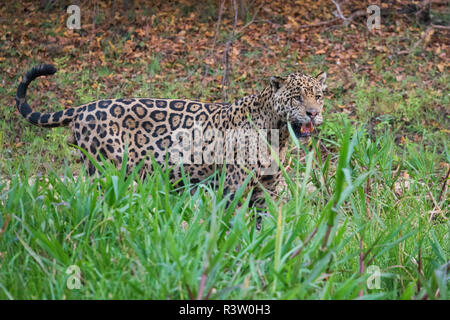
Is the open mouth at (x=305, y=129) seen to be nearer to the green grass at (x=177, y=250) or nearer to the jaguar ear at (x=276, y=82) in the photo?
the jaguar ear at (x=276, y=82)

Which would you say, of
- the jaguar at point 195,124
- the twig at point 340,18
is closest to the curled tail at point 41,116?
the jaguar at point 195,124

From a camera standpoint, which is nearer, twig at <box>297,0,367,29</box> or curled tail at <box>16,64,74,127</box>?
curled tail at <box>16,64,74,127</box>

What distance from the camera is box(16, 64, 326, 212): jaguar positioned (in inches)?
210

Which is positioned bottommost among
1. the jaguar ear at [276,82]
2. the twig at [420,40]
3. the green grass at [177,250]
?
the green grass at [177,250]

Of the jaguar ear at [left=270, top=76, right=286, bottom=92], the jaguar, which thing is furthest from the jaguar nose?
the jaguar ear at [left=270, top=76, right=286, bottom=92]

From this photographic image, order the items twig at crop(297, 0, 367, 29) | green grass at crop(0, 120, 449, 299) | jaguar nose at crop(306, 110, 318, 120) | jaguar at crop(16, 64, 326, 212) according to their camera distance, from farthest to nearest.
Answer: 1. twig at crop(297, 0, 367, 29)
2. jaguar at crop(16, 64, 326, 212)
3. jaguar nose at crop(306, 110, 318, 120)
4. green grass at crop(0, 120, 449, 299)

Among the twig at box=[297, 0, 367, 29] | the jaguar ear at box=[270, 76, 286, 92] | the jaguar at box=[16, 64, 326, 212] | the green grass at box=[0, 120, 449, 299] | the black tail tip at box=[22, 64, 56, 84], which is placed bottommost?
the green grass at box=[0, 120, 449, 299]

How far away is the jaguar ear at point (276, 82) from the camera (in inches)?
211

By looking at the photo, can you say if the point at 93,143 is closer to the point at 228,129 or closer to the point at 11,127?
the point at 228,129

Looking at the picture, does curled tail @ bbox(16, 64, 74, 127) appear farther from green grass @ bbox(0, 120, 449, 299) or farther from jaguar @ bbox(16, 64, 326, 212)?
green grass @ bbox(0, 120, 449, 299)

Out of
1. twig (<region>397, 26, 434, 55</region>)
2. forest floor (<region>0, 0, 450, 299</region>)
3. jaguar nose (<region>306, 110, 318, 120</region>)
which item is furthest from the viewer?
twig (<region>397, 26, 434, 55</region>)

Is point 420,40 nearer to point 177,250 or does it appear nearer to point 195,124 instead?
point 195,124

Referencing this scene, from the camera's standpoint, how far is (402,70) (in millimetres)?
10953
